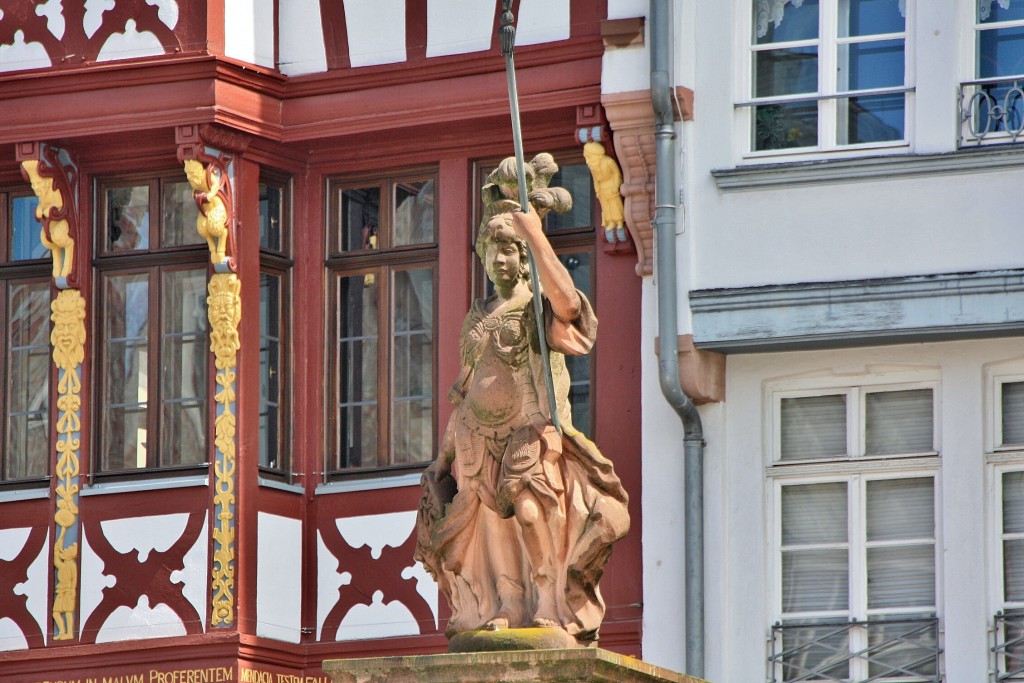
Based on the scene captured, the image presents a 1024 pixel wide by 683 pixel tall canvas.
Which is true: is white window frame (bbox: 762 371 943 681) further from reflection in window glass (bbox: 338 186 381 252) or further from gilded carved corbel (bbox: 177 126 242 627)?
gilded carved corbel (bbox: 177 126 242 627)

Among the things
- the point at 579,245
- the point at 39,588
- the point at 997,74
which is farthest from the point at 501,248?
the point at 39,588

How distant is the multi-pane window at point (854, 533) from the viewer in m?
16.9

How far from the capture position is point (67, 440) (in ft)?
60.3

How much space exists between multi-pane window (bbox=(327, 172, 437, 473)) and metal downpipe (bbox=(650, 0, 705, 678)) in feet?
6.09

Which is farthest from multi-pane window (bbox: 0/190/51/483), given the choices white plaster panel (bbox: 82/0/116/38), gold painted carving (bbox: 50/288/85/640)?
white plaster panel (bbox: 82/0/116/38)

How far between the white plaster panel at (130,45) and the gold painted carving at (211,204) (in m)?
0.76

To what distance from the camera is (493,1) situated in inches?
721

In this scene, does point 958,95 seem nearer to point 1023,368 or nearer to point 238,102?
point 1023,368

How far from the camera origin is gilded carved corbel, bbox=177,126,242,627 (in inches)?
703

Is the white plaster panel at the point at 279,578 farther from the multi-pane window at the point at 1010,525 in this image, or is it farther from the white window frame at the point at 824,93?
the multi-pane window at the point at 1010,525

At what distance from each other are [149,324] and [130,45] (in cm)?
176

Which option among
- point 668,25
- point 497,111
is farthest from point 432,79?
point 668,25

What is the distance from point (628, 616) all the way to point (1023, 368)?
2752mm

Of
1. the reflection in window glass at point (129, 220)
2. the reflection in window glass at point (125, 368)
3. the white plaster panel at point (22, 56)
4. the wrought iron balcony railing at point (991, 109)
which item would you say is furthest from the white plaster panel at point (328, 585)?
the wrought iron balcony railing at point (991, 109)
